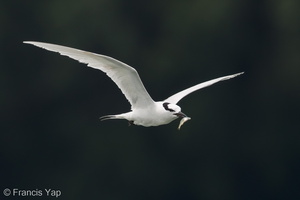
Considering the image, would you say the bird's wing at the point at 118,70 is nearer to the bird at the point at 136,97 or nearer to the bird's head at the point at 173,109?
the bird at the point at 136,97

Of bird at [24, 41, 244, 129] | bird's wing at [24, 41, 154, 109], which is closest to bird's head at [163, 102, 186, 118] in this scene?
bird at [24, 41, 244, 129]

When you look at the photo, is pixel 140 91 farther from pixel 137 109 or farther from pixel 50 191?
pixel 50 191

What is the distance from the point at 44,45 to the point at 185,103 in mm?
5778

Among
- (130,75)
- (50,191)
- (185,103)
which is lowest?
(50,191)

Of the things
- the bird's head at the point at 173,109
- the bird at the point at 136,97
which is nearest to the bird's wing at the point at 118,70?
the bird at the point at 136,97

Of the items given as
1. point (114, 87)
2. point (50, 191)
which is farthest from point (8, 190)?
point (114, 87)

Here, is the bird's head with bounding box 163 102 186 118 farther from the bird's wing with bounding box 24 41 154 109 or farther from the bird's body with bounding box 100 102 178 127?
the bird's wing with bounding box 24 41 154 109

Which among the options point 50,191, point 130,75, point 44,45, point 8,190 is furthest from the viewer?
point 50,191

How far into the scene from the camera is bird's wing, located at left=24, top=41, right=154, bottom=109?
208 inches

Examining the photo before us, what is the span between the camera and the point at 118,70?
556 centimetres

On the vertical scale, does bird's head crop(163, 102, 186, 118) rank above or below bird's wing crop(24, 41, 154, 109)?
below

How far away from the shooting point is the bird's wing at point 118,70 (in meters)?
5.29

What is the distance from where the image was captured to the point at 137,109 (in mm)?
5801

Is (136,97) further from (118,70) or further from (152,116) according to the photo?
(118,70)
